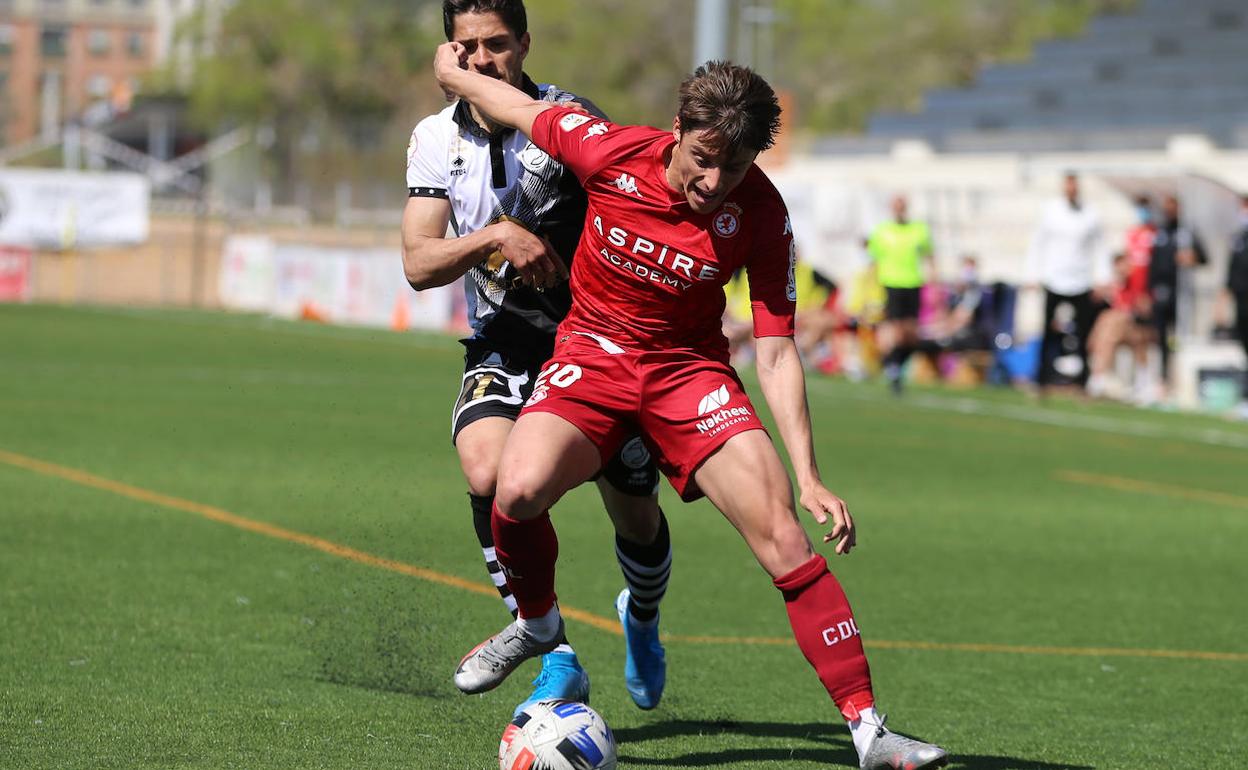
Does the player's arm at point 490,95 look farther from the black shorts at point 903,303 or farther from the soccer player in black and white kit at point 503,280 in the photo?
the black shorts at point 903,303

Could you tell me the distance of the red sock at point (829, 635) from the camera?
482 cm

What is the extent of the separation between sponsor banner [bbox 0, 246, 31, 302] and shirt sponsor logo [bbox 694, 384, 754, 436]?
3991cm

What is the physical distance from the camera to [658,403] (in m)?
5.16

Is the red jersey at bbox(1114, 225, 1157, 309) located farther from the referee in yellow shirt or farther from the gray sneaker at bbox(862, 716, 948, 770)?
the gray sneaker at bbox(862, 716, 948, 770)

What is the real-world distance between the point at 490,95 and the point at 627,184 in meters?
0.58

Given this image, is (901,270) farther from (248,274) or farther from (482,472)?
(248,274)

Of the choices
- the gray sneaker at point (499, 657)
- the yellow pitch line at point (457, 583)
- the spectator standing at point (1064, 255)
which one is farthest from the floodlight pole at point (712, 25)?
the gray sneaker at point (499, 657)

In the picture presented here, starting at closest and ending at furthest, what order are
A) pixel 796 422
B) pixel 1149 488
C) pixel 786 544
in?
pixel 786 544, pixel 796 422, pixel 1149 488

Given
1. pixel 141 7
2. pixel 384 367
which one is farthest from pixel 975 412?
pixel 141 7

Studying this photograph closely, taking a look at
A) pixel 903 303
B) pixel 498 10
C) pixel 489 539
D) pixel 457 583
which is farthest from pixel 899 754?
pixel 903 303

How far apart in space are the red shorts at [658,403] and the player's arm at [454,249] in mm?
276

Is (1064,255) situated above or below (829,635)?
below

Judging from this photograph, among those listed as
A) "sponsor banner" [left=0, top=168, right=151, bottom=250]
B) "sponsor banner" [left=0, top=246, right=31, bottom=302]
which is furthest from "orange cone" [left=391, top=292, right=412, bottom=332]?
"sponsor banner" [left=0, top=246, right=31, bottom=302]

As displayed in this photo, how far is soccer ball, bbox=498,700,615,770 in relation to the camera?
4.84 meters
